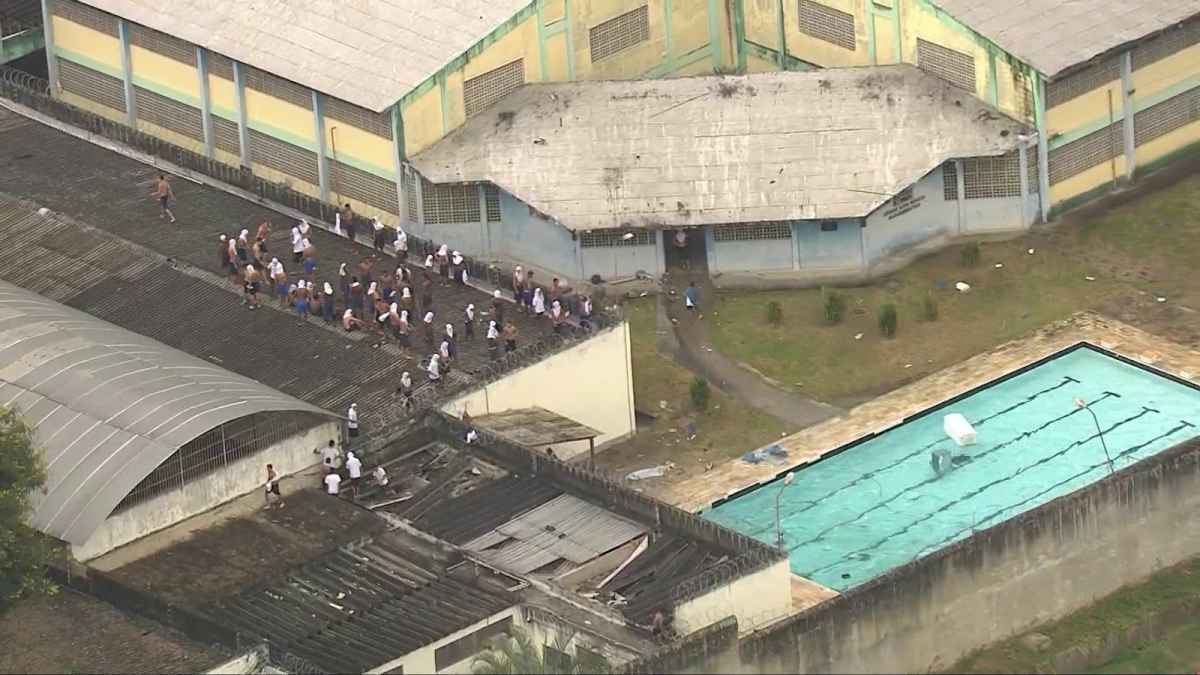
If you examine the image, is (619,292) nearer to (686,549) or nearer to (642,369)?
(642,369)

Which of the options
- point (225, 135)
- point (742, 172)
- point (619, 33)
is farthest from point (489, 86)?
point (225, 135)

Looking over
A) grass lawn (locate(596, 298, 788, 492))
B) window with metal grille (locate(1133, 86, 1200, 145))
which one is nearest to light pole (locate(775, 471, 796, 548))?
grass lawn (locate(596, 298, 788, 492))

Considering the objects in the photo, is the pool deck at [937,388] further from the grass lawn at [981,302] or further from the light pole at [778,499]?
the light pole at [778,499]

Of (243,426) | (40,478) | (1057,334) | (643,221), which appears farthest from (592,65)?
(40,478)

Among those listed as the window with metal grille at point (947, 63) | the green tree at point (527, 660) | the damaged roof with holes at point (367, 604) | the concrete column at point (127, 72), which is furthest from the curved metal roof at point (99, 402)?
the window with metal grille at point (947, 63)

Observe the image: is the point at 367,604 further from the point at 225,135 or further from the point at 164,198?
the point at 225,135

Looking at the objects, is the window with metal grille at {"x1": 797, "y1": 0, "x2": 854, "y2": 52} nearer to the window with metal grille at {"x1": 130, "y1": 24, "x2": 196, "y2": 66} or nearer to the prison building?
the prison building
